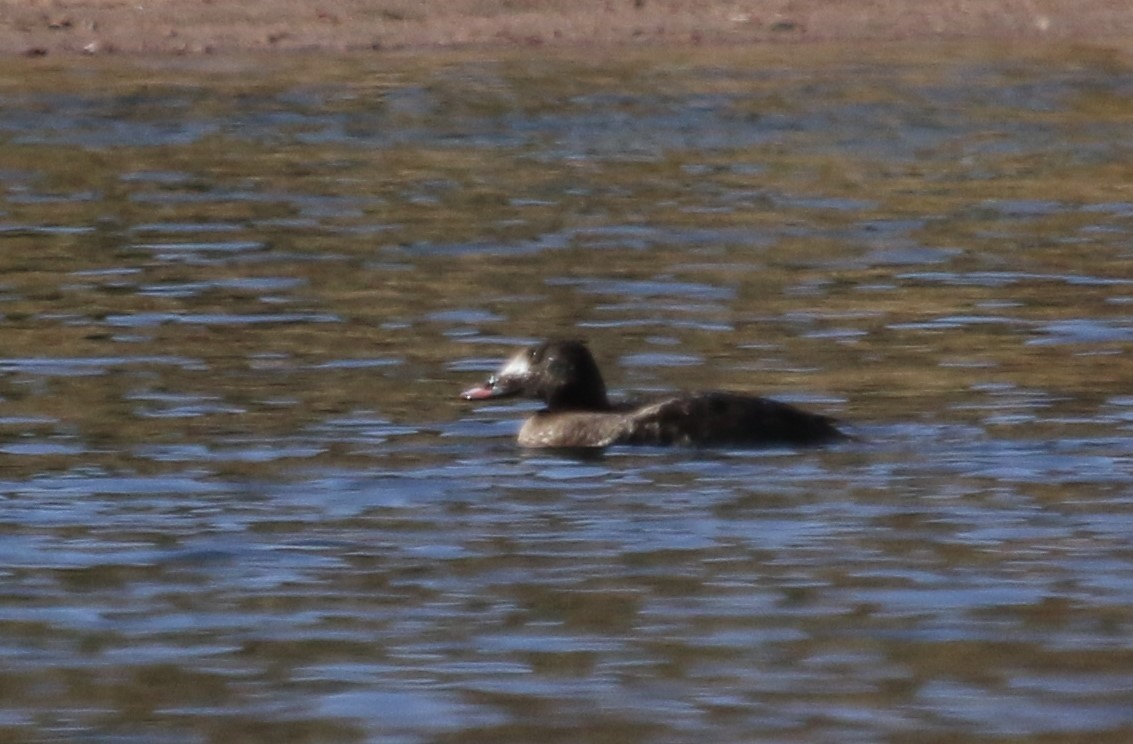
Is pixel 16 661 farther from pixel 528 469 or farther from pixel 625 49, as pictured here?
pixel 625 49

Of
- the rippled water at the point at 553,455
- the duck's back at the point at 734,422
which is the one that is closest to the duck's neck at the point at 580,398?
→ the rippled water at the point at 553,455

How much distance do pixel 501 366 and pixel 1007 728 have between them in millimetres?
5711

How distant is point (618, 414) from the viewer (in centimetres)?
1182

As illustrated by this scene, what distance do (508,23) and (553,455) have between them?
19.2m

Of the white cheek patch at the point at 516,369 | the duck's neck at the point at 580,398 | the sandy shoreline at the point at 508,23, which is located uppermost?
the sandy shoreline at the point at 508,23

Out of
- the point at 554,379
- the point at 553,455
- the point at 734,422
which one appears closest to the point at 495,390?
the point at 554,379

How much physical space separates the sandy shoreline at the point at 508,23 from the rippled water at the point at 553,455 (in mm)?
5532

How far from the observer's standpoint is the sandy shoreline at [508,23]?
2972 centimetres

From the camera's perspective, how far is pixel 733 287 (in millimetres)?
15703

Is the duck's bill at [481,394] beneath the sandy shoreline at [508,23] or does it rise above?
beneath

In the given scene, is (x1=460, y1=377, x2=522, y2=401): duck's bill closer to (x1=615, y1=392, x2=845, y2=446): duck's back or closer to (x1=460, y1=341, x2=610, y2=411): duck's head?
(x1=460, y1=341, x2=610, y2=411): duck's head

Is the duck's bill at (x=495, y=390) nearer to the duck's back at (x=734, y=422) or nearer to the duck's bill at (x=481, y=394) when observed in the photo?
the duck's bill at (x=481, y=394)

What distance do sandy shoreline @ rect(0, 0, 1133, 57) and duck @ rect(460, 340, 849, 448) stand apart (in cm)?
1737

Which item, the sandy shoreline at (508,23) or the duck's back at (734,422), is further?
the sandy shoreline at (508,23)
